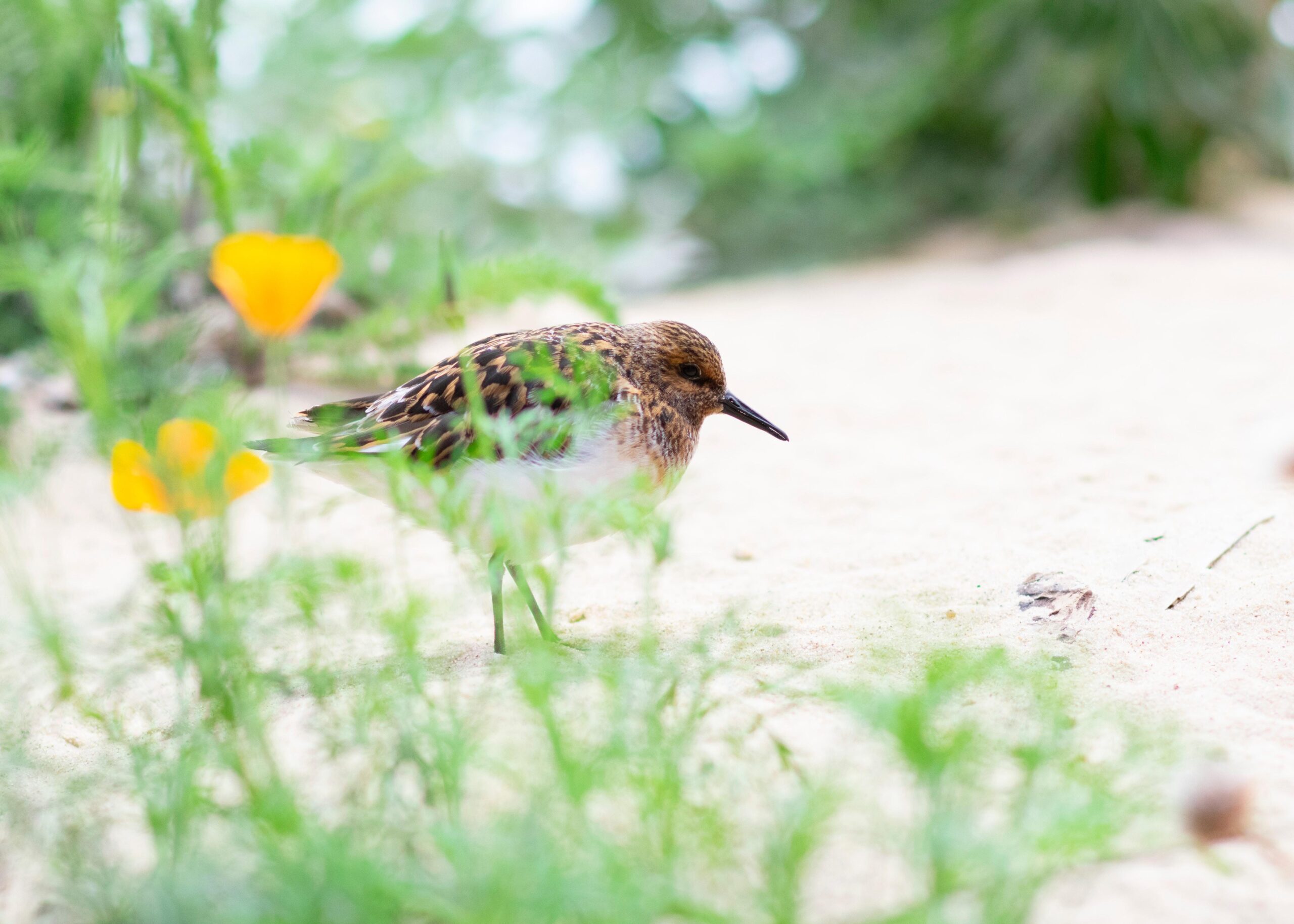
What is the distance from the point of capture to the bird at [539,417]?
254 centimetres

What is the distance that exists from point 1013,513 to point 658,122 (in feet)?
20.6

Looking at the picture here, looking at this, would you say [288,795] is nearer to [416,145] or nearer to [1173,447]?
[1173,447]

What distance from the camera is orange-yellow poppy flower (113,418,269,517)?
2174mm

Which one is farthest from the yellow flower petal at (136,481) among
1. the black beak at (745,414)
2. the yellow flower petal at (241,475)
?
the black beak at (745,414)

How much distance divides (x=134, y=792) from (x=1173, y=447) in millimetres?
3647

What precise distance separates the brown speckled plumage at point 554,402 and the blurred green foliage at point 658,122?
2714mm

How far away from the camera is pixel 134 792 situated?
1.95m

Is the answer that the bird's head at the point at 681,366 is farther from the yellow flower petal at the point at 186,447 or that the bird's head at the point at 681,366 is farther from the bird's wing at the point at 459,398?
the yellow flower petal at the point at 186,447

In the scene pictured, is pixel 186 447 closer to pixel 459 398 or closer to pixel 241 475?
pixel 241 475

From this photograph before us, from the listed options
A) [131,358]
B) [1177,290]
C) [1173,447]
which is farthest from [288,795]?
[1177,290]

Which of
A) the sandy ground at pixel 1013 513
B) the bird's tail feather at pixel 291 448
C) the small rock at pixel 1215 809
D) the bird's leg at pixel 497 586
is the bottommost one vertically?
the sandy ground at pixel 1013 513

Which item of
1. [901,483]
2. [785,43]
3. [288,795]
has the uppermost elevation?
[785,43]

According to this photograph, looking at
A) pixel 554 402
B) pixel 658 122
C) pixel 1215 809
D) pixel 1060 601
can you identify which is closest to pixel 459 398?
pixel 554 402

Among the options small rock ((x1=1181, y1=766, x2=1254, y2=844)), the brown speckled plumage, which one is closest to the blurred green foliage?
the brown speckled plumage
